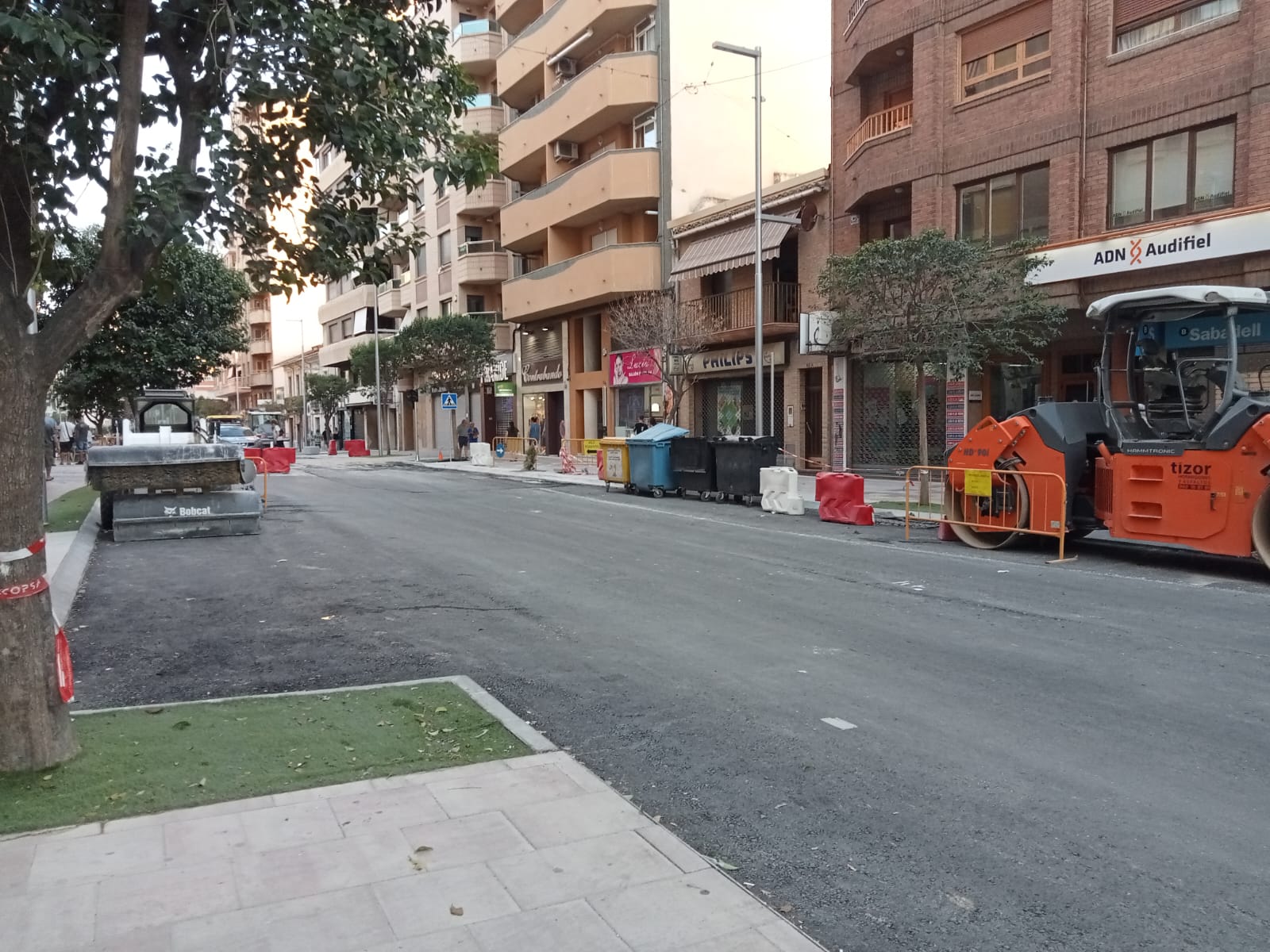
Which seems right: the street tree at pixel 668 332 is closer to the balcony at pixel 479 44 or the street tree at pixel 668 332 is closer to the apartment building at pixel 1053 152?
the apartment building at pixel 1053 152

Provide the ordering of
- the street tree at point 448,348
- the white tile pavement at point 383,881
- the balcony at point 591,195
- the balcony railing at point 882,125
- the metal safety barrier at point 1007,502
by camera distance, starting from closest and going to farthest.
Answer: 1. the white tile pavement at point 383,881
2. the metal safety barrier at point 1007,502
3. the balcony railing at point 882,125
4. the balcony at point 591,195
5. the street tree at point 448,348

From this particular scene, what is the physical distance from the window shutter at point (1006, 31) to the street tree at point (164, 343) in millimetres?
16894

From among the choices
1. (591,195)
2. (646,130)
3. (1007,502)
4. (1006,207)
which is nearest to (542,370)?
(591,195)

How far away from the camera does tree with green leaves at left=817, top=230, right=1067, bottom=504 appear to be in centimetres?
1622

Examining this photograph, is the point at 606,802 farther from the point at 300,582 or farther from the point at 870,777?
the point at 300,582

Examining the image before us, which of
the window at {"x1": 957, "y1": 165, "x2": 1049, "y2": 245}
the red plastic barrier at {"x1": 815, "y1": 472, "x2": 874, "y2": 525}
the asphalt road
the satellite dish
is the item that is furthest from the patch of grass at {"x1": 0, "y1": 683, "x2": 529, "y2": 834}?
the satellite dish

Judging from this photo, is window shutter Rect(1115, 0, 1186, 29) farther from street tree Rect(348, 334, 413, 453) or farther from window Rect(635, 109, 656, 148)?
street tree Rect(348, 334, 413, 453)

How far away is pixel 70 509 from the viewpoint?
1694cm

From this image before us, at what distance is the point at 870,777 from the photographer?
4645mm

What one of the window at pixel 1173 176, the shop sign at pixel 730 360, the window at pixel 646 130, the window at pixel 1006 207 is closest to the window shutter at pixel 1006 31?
the window at pixel 1006 207

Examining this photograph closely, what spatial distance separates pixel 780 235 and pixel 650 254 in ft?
24.1

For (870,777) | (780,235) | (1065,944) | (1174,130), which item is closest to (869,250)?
(1174,130)

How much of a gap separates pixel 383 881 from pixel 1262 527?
991 cm

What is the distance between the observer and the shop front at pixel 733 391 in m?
28.3
